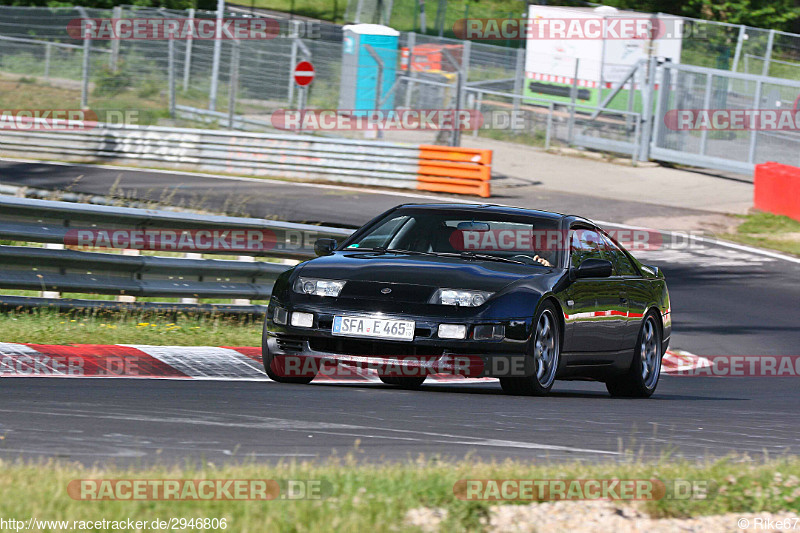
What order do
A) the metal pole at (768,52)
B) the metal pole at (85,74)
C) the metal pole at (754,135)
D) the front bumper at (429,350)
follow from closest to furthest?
the front bumper at (429,350) → the metal pole at (754,135) → the metal pole at (85,74) → the metal pole at (768,52)

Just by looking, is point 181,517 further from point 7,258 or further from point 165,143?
point 165,143

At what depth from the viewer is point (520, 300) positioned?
763cm

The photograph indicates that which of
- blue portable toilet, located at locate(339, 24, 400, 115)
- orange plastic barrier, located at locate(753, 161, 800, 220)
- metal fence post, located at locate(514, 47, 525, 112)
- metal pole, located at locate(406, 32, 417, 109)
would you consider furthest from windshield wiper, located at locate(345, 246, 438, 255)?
metal fence post, located at locate(514, 47, 525, 112)

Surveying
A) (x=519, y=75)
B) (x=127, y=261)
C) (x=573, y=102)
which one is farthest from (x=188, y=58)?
(x=127, y=261)

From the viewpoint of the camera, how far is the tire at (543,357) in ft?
25.6

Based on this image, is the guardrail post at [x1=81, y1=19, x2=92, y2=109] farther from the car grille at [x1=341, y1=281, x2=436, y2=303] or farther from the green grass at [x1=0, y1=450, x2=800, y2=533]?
the green grass at [x1=0, y1=450, x2=800, y2=533]

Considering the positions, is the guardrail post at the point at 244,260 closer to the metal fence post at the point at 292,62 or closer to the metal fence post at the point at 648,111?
the metal fence post at the point at 292,62

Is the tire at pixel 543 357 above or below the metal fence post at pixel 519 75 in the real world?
below

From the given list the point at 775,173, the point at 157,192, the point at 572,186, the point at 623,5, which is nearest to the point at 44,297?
the point at 157,192

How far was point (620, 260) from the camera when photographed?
31.2 feet

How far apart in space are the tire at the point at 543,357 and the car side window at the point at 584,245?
2.39 feet

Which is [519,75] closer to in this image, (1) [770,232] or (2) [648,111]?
(2) [648,111]

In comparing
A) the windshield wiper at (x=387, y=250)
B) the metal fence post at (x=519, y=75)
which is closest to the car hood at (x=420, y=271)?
the windshield wiper at (x=387, y=250)

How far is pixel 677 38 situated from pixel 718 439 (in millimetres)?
28723
